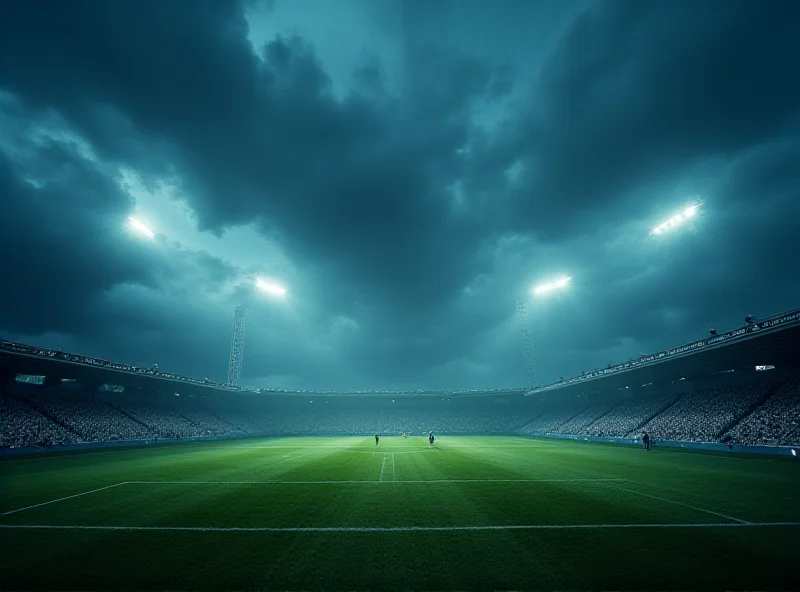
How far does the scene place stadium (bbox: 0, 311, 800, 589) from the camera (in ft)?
24.2

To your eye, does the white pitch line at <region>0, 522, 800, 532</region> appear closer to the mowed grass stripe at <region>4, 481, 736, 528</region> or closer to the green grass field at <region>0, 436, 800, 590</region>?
the green grass field at <region>0, 436, 800, 590</region>

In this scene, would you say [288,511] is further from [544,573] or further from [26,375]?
[26,375]

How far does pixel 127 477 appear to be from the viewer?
19438 millimetres

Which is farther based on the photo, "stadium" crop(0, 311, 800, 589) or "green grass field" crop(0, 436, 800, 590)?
"stadium" crop(0, 311, 800, 589)

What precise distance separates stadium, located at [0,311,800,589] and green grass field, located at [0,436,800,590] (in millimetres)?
60

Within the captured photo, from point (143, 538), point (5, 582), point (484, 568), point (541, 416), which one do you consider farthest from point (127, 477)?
point (541, 416)

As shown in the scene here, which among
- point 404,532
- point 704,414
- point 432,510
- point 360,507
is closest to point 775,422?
point 704,414

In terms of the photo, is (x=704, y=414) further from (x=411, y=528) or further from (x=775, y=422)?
(x=411, y=528)

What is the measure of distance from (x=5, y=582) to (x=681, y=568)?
1396cm

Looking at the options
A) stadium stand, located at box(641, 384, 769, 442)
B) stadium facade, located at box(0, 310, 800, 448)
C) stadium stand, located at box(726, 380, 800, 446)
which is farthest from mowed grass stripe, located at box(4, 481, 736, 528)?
stadium stand, located at box(641, 384, 769, 442)

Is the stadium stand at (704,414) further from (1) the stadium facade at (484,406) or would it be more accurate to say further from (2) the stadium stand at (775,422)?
(2) the stadium stand at (775,422)

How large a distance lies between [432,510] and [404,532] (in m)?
2.58

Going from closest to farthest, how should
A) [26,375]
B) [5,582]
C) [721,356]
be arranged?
[5,582]
[721,356]
[26,375]

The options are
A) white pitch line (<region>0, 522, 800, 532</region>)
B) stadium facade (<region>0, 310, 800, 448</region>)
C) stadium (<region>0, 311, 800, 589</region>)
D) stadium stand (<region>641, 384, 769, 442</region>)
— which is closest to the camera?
Answer: stadium (<region>0, 311, 800, 589</region>)
